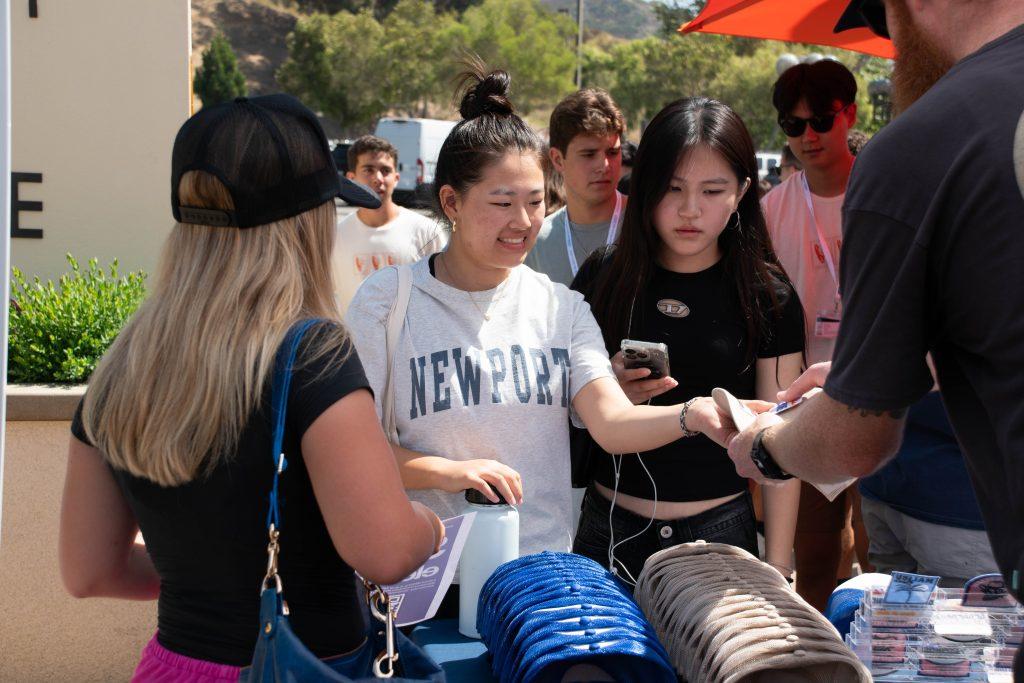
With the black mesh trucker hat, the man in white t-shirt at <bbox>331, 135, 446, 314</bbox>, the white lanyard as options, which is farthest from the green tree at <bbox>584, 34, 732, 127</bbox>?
the black mesh trucker hat

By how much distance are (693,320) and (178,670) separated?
5.16ft

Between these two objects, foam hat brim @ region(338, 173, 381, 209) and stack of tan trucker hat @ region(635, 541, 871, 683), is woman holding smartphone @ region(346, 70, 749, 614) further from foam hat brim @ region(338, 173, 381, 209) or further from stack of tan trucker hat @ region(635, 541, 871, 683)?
foam hat brim @ region(338, 173, 381, 209)

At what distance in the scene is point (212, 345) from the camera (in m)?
1.49

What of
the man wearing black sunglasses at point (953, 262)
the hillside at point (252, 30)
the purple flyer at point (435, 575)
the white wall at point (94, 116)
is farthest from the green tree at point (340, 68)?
the man wearing black sunglasses at point (953, 262)

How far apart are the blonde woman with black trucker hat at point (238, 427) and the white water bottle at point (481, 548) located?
41 cm

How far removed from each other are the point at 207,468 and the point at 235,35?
107668mm

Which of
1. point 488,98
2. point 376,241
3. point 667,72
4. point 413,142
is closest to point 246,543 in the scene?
point 488,98

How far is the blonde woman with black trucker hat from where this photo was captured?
146 centimetres

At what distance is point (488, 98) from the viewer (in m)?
2.55

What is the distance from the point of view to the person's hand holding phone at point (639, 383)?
245 cm

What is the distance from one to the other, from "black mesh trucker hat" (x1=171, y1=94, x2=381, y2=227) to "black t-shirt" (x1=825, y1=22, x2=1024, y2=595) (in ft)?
2.61

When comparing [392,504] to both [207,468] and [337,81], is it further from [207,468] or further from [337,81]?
[337,81]

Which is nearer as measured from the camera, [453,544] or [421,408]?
[453,544]

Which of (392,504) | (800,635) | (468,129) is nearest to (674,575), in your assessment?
(800,635)
